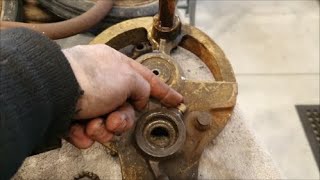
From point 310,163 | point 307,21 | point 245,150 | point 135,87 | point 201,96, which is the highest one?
point 135,87

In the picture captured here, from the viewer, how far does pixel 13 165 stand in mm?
478

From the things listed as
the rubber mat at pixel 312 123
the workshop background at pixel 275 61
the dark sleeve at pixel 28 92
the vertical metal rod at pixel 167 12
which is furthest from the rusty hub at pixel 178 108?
the rubber mat at pixel 312 123

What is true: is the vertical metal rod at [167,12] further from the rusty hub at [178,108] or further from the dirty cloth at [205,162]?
the dirty cloth at [205,162]

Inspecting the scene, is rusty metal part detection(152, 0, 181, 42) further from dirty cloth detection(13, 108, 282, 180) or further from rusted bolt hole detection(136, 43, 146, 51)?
dirty cloth detection(13, 108, 282, 180)

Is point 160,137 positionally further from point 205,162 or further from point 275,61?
point 275,61

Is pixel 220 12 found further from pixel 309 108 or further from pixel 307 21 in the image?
pixel 309 108

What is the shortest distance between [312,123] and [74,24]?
1.02 m

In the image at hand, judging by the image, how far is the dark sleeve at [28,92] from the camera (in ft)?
1.47

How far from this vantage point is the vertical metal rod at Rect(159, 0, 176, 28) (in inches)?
31.5

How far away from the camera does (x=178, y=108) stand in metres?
0.73

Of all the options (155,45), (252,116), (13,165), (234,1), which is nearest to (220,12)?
(234,1)

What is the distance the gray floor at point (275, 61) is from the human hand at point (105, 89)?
2.60ft

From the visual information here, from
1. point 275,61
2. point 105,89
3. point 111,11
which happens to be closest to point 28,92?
point 105,89

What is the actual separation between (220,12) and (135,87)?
1378mm
